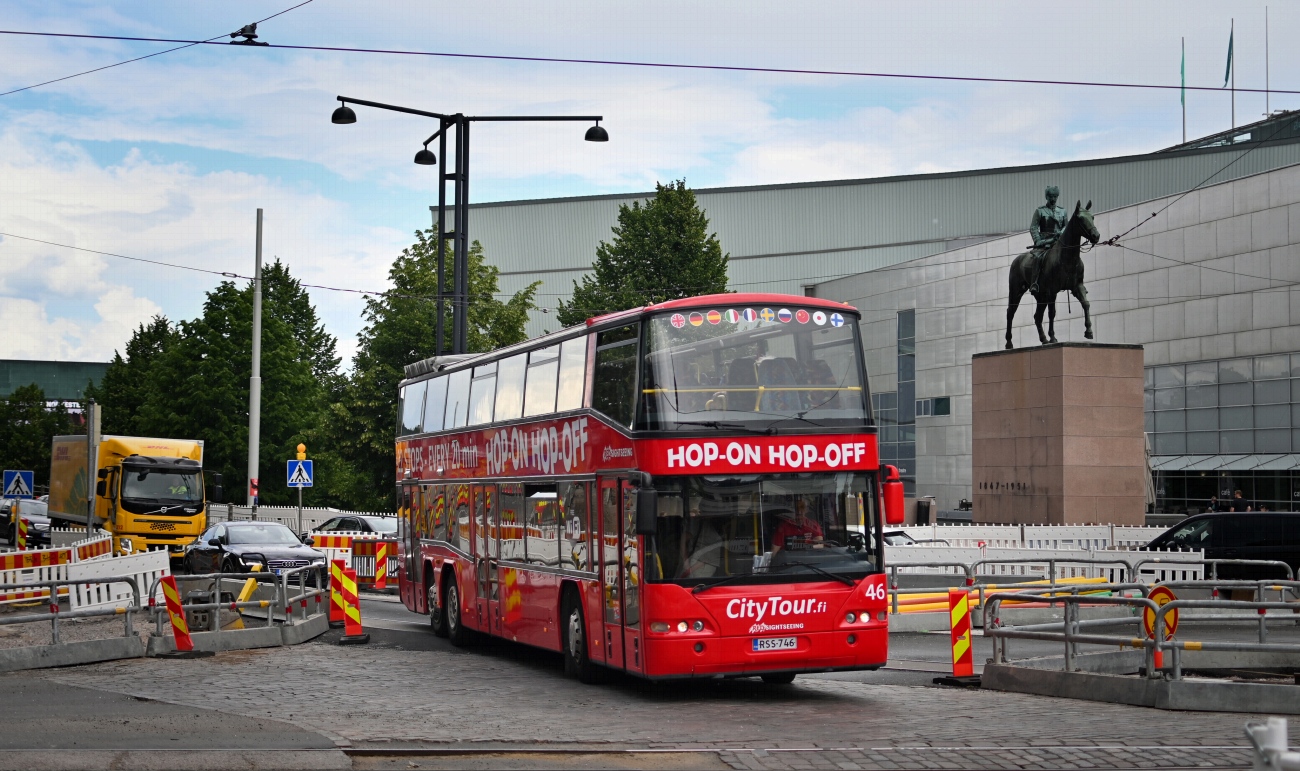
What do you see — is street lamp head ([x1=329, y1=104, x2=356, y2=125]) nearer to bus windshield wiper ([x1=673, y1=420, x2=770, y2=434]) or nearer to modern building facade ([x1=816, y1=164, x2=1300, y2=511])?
bus windshield wiper ([x1=673, y1=420, x2=770, y2=434])

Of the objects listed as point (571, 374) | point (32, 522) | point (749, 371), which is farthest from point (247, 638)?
point (32, 522)

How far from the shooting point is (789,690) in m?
15.2

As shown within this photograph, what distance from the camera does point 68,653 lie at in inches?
677

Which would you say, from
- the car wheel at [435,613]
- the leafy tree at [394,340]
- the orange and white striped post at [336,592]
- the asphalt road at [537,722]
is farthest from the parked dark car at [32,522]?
the asphalt road at [537,722]

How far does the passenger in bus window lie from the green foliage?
282ft

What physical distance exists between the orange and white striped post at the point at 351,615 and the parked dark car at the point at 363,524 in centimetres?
1620

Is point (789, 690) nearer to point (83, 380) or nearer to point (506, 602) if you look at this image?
point (506, 602)

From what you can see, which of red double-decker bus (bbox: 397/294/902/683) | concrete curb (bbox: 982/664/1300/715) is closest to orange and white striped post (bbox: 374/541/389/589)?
red double-decker bus (bbox: 397/294/902/683)

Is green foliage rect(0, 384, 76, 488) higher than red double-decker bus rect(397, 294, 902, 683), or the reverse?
green foliage rect(0, 384, 76, 488)

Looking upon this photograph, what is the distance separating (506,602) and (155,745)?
7663 millimetres

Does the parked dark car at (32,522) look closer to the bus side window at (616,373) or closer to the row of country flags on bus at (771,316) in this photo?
the bus side window at (616,373)

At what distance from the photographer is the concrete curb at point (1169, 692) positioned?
1238 cm

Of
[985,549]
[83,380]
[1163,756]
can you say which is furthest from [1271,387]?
[83,380]

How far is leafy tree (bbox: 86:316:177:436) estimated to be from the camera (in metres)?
80.2
